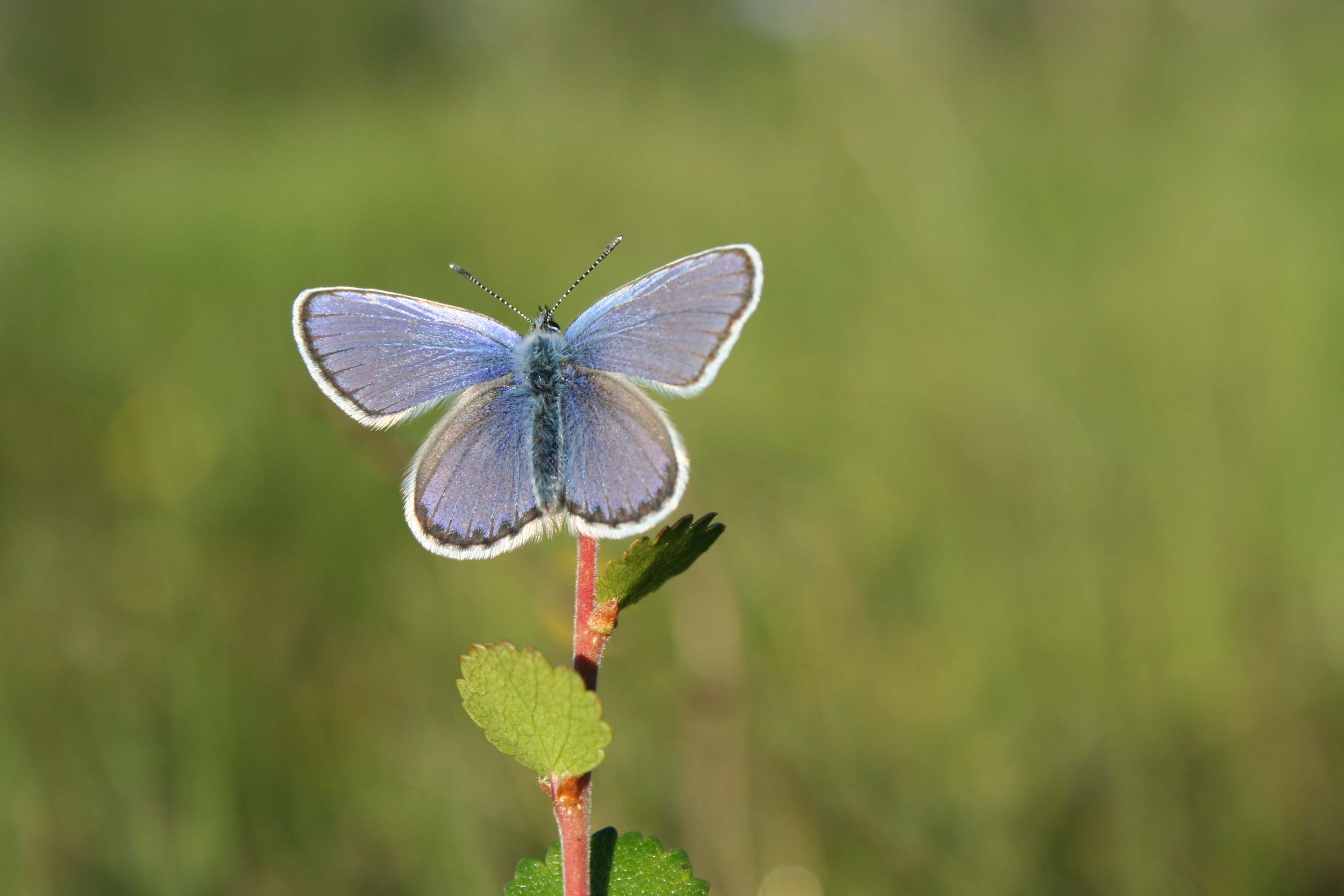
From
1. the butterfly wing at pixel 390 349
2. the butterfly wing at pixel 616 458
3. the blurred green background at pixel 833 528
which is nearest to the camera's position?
the butterfly wing at pixel 616 458

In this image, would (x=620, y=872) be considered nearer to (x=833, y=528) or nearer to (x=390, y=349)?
(x=390, y=349)

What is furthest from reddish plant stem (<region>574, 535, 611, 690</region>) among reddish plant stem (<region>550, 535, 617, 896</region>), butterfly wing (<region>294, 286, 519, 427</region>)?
butterfly wing (<region>294, 286, 519, 427</region>)

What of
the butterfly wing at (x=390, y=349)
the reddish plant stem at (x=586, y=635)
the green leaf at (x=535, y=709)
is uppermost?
the butterfly wing at (x=390, y=349)

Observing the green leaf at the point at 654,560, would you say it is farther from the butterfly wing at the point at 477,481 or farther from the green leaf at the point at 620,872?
the butterfly wing at the point at 477,481

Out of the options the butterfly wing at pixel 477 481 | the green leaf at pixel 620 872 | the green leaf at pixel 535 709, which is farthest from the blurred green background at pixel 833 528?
the green leaf at pixel 535 709

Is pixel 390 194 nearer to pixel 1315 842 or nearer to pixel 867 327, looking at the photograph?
pixel 867 327

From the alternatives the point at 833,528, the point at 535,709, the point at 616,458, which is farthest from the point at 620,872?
the point at 833,528

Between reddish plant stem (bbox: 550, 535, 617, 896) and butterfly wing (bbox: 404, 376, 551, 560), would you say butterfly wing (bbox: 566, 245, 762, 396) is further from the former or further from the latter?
reddish plant stem (bbox: 550, 535, 617, 896)
